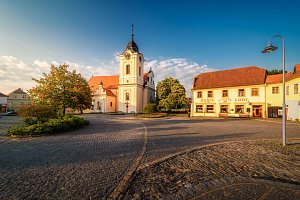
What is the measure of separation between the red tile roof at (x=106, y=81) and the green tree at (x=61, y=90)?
31794mm

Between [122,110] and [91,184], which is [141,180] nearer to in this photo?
[91,184]

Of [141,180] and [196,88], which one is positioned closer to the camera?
[141,180]

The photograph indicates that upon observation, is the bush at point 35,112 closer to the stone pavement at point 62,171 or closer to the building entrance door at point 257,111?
the stone pavement at point 62,171

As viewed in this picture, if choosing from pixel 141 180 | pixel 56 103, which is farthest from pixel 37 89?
pixel 141 180

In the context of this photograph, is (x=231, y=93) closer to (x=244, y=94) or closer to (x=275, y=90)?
(x=244, y=94)

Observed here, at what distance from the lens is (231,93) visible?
29.0m

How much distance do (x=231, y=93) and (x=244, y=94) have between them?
2.12 m

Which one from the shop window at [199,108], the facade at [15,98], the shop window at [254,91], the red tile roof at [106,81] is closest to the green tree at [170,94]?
the shop window at [199,108]

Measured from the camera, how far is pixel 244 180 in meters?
3.99

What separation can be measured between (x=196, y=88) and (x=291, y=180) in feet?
98.4

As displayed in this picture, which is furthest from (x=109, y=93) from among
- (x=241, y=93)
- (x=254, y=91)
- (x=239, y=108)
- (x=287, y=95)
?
(x=287, y=95)

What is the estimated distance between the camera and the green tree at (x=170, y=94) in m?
39.5

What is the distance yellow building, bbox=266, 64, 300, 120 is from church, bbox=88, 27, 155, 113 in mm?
29588

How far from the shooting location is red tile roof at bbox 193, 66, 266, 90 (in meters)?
28.0
